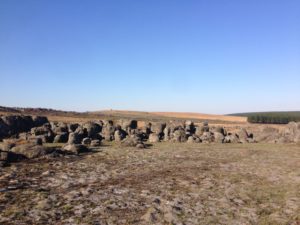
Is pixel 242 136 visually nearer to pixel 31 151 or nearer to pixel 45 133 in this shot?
pixel 45 133

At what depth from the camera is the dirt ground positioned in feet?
37.8

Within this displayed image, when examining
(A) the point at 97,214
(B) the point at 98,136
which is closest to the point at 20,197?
(A) the point at 97,214

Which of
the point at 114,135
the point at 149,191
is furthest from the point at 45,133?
the point at 149,191

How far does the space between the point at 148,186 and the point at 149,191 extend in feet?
3.08

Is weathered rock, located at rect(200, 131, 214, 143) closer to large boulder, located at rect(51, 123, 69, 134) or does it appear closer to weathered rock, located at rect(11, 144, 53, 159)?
large boulder, located at rect(51, 123, 69, 134)

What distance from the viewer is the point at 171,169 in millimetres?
20406

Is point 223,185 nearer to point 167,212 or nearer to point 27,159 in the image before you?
point 167,212

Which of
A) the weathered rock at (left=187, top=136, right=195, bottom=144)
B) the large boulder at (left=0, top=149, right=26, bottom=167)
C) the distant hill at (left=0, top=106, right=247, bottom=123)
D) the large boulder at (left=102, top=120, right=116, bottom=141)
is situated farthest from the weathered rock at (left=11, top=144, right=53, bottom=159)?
the distant hill at (left=0, top=106, right=247, bottom=123)

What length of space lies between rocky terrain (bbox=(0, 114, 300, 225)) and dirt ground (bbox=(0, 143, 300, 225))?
3 centimetres

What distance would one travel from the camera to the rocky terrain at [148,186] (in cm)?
1163

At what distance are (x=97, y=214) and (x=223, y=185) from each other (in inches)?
282

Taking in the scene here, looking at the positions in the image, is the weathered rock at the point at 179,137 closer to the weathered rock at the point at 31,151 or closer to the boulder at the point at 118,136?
the boulder at the point at 118,136

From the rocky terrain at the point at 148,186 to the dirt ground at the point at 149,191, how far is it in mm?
34

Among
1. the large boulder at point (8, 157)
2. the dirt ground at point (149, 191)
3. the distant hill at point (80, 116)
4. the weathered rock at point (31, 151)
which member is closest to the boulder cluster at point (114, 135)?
the weathered rock at point (31, 151)
